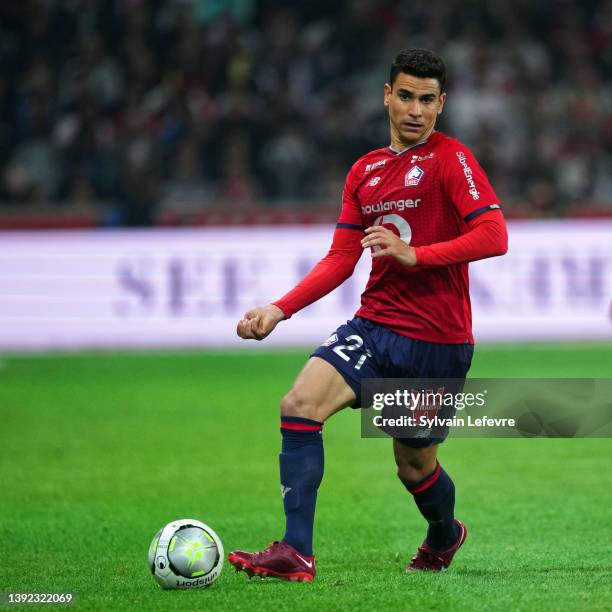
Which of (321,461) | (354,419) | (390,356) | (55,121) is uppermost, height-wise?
(55,121)

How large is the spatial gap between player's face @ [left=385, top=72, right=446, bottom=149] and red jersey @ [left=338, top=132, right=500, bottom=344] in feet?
0.23

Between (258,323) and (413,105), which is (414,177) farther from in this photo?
(258,323)

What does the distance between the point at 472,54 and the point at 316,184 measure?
328 cm

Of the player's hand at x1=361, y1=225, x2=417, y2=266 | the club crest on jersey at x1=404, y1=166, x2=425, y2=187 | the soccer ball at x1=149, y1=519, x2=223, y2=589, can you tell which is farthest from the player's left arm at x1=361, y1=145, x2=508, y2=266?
the soccer ball at x1=149, y1=519, x2=223, y2=589

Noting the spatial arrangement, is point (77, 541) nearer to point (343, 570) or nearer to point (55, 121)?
point (343, 570)

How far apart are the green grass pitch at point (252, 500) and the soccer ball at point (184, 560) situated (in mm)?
70

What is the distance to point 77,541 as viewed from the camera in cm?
649

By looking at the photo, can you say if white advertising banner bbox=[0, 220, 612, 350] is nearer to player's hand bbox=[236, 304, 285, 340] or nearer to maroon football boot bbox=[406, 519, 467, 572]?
maroon football boot bbox=[406, 519, 467, 572]

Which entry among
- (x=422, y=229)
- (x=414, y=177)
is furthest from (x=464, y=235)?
(x=414, y=177)

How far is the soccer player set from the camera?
16.8 feet

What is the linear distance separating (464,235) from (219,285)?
1029 centimetres

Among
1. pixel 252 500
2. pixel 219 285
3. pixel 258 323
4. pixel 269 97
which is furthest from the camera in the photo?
pixel 269 97

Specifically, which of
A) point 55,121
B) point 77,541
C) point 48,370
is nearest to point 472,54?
point 55,121

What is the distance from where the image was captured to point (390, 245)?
199 inches
